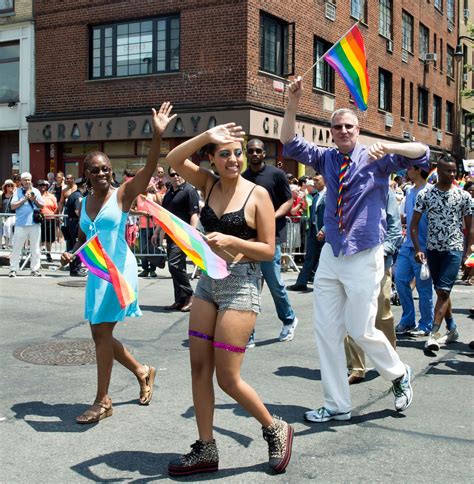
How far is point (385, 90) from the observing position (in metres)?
29.9

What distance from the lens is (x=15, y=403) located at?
16.8 feet

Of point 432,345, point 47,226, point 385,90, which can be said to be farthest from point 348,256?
point 385,90

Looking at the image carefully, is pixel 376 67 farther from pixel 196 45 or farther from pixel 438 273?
pixel 438 273

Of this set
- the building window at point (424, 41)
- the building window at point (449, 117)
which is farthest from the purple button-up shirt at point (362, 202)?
the building window at point (449, 117)

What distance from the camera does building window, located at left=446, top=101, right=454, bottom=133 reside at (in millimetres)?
39406

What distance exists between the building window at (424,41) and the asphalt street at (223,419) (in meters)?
29.2

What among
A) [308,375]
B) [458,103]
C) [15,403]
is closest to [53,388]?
[15,403]

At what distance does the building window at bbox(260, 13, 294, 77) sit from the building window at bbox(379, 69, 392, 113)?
31.0 ft

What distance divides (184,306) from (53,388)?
3951 millimetres

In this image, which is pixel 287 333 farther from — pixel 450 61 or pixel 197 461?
pixel 450 61

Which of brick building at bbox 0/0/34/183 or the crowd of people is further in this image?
brick building at bbox 0/0/34/183

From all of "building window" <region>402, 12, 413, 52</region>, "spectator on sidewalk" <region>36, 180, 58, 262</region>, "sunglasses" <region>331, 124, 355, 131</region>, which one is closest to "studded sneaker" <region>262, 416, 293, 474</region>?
"sunglasses" <region>331, 124, 355, 131</region>

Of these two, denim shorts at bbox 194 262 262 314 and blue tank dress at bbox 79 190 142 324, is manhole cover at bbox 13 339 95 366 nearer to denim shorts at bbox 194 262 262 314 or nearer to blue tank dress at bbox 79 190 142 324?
blue tank dress at bbox 79 190 142 324

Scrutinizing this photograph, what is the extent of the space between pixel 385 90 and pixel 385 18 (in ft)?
9.69
